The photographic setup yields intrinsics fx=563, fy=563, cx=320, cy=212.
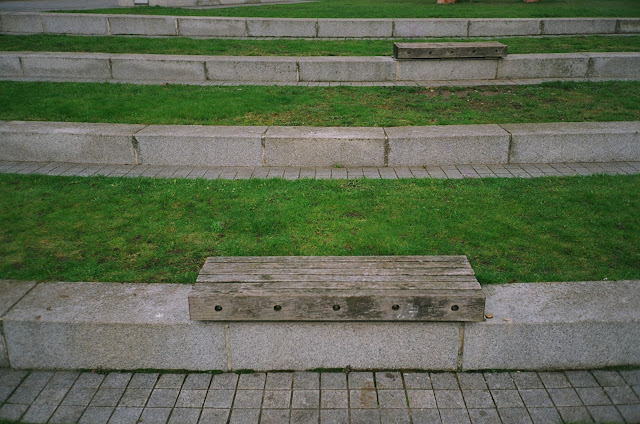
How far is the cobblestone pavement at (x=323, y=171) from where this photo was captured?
22.3 ft

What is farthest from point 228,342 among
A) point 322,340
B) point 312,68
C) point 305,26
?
point 305,26

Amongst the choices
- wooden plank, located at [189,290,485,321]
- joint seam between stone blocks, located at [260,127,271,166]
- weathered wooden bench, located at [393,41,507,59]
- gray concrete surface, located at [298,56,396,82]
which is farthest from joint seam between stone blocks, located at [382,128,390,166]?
weathered wooden bench, located at [393,41,507,59]

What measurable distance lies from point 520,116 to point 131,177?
541cm

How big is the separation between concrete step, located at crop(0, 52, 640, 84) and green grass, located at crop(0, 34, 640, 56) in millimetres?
1097

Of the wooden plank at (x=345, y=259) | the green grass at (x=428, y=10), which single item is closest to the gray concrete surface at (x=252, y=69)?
the green grass at (x=428, y=10)

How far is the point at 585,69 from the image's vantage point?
10.5 metres

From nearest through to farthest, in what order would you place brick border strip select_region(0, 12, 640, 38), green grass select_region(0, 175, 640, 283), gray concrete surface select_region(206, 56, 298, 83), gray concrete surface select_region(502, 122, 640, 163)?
green grass select_region(0, 175, 640, 283) → gray concrete surface select_region(502, 122, 640, 163) → gray concrete surface select_region(206, 56, 298, 83) → brick border strip select_region(0, 12, 640, 38)

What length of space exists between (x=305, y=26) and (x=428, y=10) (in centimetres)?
474

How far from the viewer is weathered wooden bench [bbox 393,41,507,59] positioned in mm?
10242

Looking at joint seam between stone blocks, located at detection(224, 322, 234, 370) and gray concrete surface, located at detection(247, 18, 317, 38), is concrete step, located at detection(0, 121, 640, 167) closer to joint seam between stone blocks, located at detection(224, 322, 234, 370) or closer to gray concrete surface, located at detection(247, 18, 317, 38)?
joint seam between stone blocks, located at detection(224, 322, 234, 370)

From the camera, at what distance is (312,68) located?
33.9ft

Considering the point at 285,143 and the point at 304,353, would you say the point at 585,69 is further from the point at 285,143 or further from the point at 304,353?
the point at 304,353

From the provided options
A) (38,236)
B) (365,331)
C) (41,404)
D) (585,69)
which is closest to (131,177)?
(38,236)

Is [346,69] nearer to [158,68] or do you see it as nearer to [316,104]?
[316,104]
